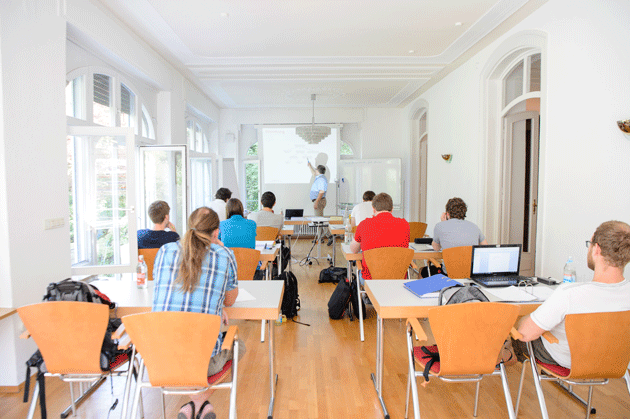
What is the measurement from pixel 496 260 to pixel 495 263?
0.02 metres

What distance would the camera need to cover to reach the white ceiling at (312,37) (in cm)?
405

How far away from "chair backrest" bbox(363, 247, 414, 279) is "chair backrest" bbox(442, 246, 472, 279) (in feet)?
1.06

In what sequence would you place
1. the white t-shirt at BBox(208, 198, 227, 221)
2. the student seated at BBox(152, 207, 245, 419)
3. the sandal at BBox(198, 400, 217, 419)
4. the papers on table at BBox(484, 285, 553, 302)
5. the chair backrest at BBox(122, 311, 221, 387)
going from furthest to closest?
the white t-shirt at BBox(208, 198, 227, 221) < the papers on table at BBox(484, 285, 553, 302) < the sandal at BBox(198, 400, 217, 419) < the student seated at BBox(152, 207, 245, 419) < the chair backrest at BBox(122, 311, 221, 387)

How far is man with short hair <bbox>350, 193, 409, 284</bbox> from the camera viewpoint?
368 centimetres

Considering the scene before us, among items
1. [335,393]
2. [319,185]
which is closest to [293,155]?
[319,185]

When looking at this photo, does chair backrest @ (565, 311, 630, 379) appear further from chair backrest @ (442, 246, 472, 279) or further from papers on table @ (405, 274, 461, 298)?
chair backrest @ (442, 246, 472, 279)

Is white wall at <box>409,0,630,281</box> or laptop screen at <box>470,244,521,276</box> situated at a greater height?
white wall at <box>409,0,630,281</box>

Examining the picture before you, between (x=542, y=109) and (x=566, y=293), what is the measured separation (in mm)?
2893

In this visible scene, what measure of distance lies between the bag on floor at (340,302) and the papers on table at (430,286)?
159 cm

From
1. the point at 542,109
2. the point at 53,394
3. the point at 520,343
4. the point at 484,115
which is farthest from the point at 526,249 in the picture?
the point at 53,394

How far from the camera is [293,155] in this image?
979 centimetres

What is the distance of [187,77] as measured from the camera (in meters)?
6.67

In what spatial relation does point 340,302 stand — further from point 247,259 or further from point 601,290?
point 601,290

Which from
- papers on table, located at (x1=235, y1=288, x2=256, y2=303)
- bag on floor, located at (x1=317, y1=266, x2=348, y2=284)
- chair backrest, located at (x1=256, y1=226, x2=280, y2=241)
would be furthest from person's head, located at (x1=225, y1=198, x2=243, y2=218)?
bag on floor, located at (x1=317, y1=266, x2=348, y2=284)
